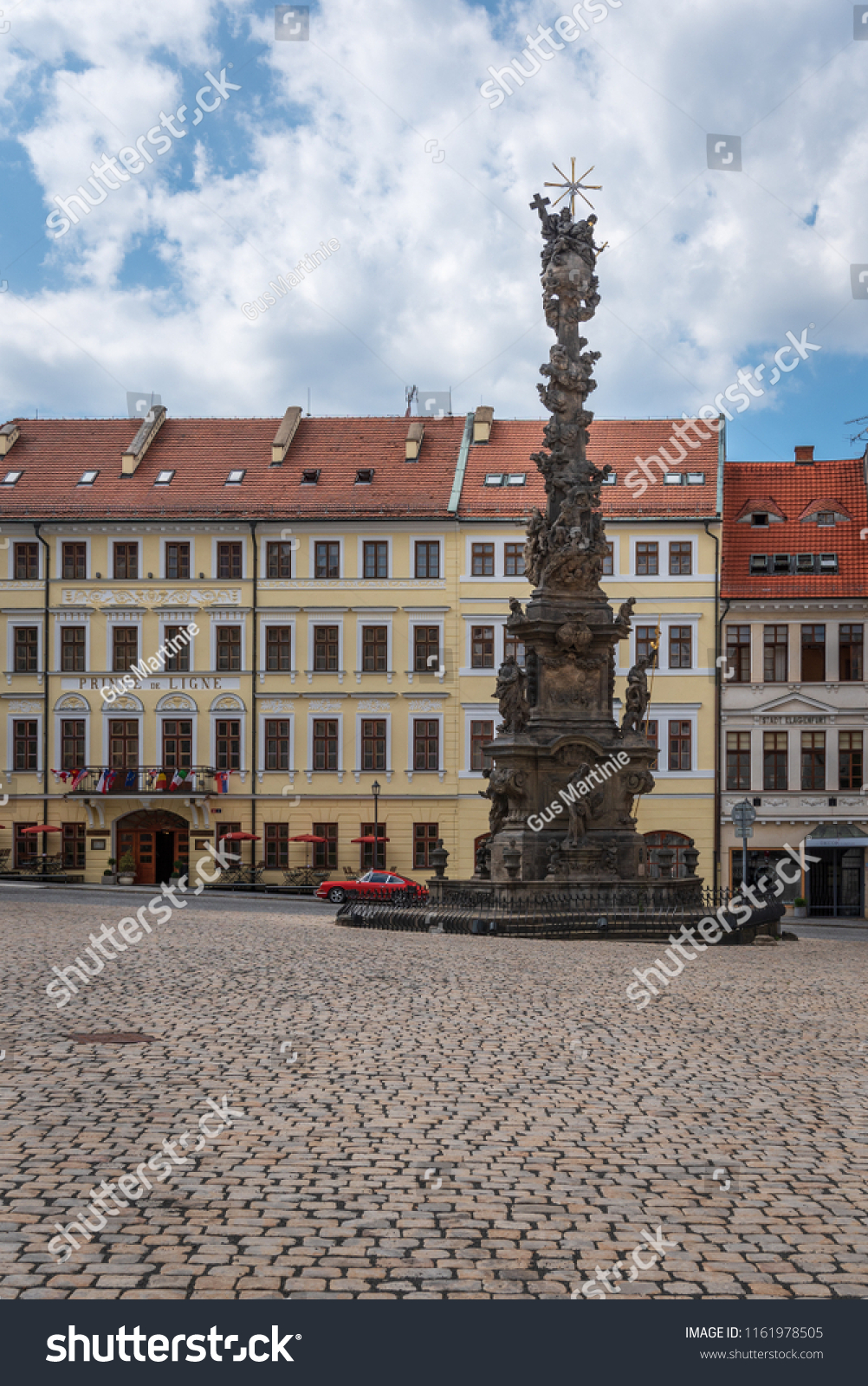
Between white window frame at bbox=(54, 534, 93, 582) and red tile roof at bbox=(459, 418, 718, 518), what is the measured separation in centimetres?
1228

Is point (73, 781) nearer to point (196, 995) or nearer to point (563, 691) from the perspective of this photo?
point (563, 691)

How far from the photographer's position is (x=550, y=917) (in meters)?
22.4

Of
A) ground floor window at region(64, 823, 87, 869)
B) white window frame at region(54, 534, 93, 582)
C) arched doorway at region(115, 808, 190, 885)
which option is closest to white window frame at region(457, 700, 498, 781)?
arched doorway at region(115, 808, 190, 885)

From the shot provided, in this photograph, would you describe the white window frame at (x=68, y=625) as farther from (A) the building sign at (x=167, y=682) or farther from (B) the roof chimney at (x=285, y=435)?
(B) the roof chimney at (x=285, y=435)

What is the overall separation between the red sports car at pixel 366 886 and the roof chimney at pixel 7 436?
20483 mm

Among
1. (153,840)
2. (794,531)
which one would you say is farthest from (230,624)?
(794,531)

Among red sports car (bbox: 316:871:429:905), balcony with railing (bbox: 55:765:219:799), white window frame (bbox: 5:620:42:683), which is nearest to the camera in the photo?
red sports car (bbox: 316:871:429:905)

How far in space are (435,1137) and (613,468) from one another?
1732 inches

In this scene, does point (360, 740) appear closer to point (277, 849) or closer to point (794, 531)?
point (277, 849)

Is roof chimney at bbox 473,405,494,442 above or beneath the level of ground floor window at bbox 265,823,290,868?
above

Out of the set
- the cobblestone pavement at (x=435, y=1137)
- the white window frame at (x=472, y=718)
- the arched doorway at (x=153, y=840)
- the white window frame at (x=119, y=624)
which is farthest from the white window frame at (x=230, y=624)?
the cobblestone pavement at (x=435, y=1137)

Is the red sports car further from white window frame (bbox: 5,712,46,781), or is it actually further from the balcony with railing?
white window frame (bbox: 5,712,46,781)

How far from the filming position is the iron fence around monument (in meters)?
22.4

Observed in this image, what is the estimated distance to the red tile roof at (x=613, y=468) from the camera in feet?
159
